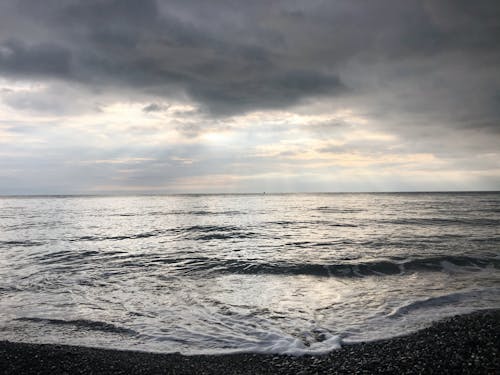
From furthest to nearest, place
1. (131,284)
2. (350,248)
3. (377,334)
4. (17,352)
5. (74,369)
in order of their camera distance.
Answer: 1. (350,248)
2. (131,284)
3. (377,334)
4. (17,352)
5. (74,369)

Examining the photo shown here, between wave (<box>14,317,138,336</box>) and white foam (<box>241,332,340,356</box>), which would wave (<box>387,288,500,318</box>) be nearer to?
white foam (<box>241,332,340,356</box>)

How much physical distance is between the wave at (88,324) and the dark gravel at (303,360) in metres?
1.30

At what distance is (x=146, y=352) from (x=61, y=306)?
5203 mm

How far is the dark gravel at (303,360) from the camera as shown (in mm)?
5875

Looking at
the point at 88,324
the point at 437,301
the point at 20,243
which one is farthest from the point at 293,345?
the point at 20,243

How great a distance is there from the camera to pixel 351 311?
32.0 ft

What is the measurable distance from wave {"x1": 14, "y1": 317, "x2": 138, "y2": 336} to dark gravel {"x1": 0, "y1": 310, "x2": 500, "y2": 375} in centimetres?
130

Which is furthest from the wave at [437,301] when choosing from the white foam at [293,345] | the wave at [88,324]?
the wave at [88,324]

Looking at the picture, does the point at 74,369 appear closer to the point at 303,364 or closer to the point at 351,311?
the point at 303,364

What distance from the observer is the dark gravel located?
5.88 metres

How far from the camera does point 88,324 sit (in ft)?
28.9

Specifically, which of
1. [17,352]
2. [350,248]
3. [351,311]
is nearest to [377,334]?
[351,311]

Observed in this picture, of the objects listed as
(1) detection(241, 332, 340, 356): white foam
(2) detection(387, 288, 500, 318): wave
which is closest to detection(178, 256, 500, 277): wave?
(2) detection(387, 288, 500, 318): wave

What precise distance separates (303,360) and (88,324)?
6263 millimetres
